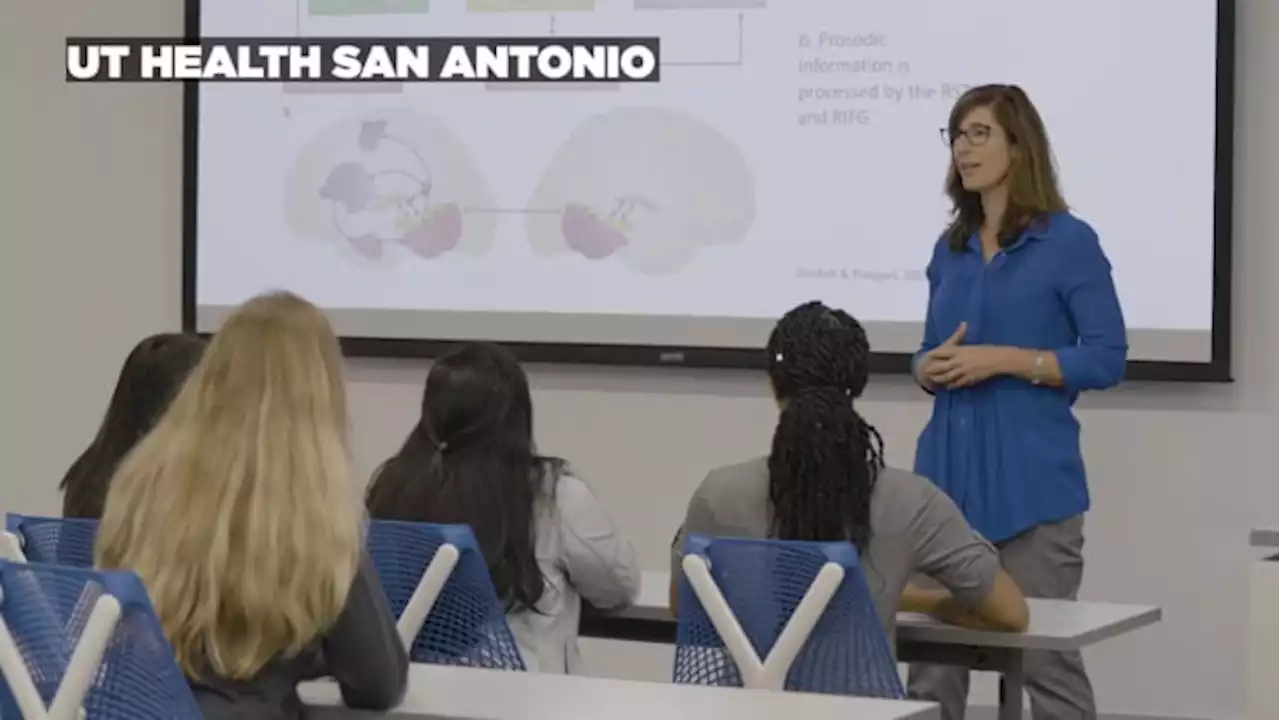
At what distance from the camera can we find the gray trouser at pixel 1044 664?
3602 mm

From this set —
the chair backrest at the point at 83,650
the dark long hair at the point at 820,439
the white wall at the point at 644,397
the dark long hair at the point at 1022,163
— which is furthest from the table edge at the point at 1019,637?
the white wall at the point at 644,397

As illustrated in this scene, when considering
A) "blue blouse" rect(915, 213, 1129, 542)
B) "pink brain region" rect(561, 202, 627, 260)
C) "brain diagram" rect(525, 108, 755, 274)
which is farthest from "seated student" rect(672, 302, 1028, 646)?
"pink brain region" rect(561, 202, 627, 260)

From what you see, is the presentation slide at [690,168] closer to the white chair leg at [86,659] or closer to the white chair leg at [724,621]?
the white chair leg at [724,621]

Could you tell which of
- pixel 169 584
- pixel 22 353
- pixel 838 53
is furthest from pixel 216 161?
pixel 169 584

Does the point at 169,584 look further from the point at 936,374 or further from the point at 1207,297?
the point at 1207,297

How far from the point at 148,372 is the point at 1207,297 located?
2.87 meters

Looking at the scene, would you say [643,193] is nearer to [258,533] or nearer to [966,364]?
[966,364]

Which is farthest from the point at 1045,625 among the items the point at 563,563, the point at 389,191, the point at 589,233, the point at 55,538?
the point at 389,191

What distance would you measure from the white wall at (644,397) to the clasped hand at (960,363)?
141 cm

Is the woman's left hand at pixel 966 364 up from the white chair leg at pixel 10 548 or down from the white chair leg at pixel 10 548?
up

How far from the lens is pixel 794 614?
2715mm

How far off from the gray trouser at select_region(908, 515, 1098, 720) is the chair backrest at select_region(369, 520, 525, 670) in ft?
3.26

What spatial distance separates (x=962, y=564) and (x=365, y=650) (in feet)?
3.57

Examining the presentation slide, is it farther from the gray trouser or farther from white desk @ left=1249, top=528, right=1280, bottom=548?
white desk @ left=1249, top=528, right=1280, bottom=548
